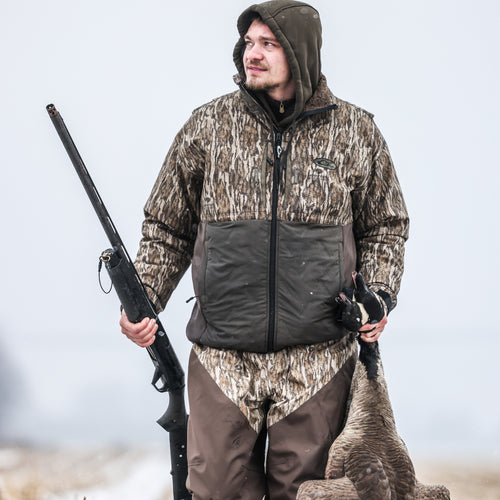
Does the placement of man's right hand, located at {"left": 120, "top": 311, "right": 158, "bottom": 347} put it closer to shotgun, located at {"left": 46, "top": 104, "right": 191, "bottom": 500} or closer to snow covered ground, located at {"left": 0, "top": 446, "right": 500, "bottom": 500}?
shotgun, located at {"left": 46, "top": 104, "right": 191, "bottom": 500}

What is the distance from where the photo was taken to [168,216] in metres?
2.57

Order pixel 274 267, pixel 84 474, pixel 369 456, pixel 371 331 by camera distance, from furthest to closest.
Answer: pixel 84 474 → pixel 371 331 → pixel 274 267 → pixel 369 456

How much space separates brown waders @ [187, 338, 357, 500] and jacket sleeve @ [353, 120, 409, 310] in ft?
1.02

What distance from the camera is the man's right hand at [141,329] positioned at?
2449 mm

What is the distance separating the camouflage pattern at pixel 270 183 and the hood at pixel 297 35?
62mm

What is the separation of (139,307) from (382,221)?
33.2 inches

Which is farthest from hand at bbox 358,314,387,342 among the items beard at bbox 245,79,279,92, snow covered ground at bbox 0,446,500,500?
snow covered ground at bbox 0,446,500,500

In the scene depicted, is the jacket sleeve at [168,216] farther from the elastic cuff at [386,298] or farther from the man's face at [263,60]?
the elastic cuff at [386,298]

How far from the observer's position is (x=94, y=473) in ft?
13.3

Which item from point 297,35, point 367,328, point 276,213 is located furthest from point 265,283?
point 297,35

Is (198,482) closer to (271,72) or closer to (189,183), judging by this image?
(189,183)

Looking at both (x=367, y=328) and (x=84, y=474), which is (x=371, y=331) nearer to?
(x=367, y=328)

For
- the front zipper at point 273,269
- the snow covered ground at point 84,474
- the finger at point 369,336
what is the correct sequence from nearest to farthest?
1. the front zipper at point 273,269
2. the finger at point 369,336
3. the snow covered ground at point 84,474

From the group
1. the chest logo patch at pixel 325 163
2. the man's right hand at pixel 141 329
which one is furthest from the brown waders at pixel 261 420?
the chest logo patch at pixel 325 163
